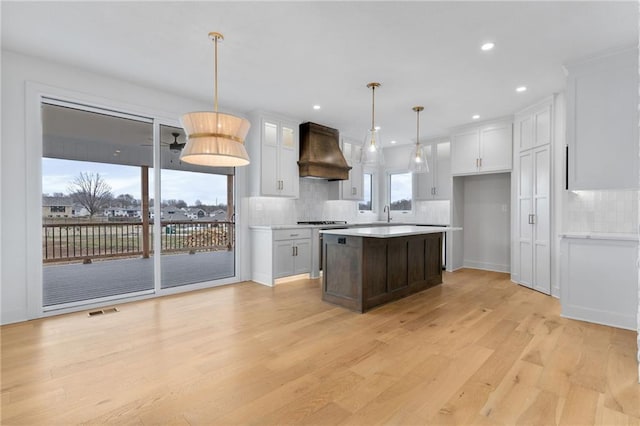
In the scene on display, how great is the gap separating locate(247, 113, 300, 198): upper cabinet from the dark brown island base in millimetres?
1686

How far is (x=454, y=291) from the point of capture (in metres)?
4.48

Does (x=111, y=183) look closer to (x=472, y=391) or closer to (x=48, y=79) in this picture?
(x=48, y=79)

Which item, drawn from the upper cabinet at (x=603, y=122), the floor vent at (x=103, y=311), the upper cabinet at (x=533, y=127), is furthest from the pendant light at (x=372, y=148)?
the floor vent at (x=103, y=311)

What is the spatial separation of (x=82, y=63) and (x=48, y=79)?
412 mm

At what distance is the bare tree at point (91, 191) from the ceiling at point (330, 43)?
1696 mm

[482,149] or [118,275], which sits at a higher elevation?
[482,149]

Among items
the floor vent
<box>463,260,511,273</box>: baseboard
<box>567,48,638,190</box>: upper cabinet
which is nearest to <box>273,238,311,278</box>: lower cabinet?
Result: the floor vent

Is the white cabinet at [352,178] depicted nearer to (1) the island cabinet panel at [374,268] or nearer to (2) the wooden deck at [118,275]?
(2) the wooden deck at [118,275]

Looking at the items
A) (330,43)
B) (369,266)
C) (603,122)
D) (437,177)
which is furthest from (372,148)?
(437,177)

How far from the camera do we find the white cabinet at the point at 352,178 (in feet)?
21.6

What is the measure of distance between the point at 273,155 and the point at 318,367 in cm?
368

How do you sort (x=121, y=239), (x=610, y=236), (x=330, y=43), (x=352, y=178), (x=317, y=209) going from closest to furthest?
(x=330, y=43) → (x=610, y=236) → (x=317, y=209) → (x=121, y=239) → (x=352, y=178)

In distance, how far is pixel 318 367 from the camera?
90.1 inches

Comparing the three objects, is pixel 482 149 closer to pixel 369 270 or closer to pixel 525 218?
pixel 525 218
